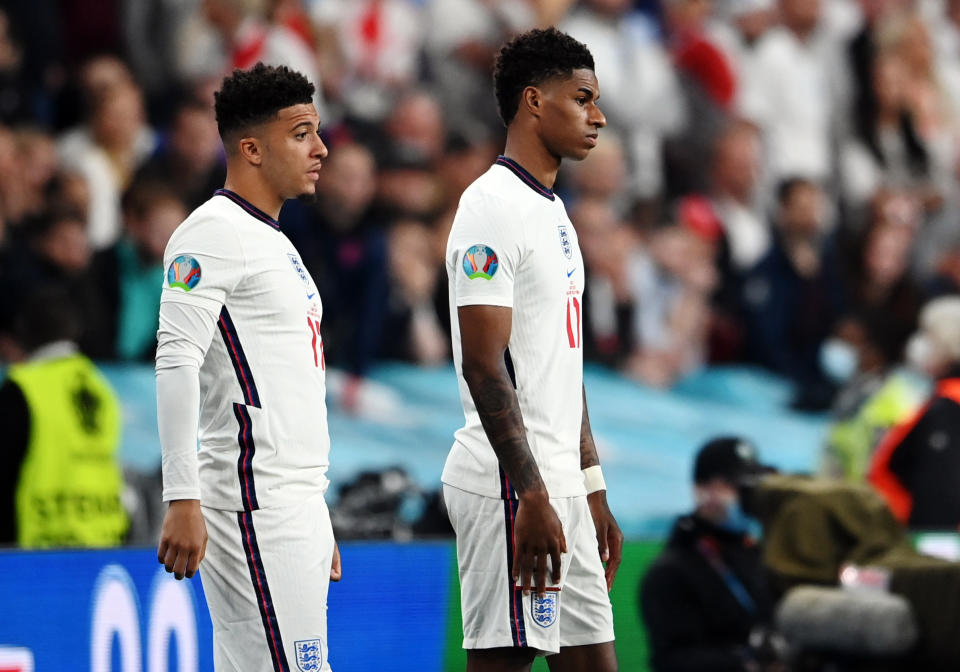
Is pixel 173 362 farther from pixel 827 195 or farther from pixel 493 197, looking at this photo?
pixel 827 195

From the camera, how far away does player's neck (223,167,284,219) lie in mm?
3648

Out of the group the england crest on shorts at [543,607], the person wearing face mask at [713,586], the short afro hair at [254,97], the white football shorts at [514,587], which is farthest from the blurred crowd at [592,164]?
the england crest on shorts at [543,607]

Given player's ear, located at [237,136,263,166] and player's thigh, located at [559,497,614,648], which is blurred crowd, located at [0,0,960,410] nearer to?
player's ear, located at [237,136,263,166]

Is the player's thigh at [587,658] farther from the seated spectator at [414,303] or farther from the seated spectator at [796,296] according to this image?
the seated spectator at [796,296]

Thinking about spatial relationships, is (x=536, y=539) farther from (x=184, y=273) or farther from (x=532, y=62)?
(x=532, y=62)

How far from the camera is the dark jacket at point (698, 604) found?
5430 millimetres

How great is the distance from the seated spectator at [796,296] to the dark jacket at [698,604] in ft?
18.5

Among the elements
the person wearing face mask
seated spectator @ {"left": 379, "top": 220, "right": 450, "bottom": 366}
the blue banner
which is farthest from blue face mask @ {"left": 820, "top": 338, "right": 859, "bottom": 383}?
the blue banner

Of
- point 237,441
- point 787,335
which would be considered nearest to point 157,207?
point 787,335

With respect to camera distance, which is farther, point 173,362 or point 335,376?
point 335,376

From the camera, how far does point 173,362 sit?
3.36 meters

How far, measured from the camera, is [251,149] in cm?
367

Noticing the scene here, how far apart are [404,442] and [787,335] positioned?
3352 millimetres

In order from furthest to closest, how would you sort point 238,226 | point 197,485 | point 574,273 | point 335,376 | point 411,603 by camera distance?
point 335,376 < point 411,603 < point 574,273 < point 238,226 < point 197,485
